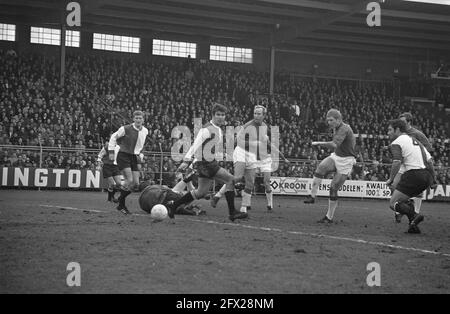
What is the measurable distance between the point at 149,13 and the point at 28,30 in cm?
783

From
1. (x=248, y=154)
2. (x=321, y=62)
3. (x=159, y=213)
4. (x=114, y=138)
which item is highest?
(x=321, y=62)

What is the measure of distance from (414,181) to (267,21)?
2879 centimetres

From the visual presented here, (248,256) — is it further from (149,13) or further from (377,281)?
(149,13)

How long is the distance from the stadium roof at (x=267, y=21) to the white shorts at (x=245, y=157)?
20.3 metres

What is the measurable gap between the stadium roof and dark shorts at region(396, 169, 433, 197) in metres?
23.3

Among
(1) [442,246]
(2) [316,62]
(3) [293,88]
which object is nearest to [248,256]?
(1) [442,246]

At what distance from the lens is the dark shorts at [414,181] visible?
36.4 ft

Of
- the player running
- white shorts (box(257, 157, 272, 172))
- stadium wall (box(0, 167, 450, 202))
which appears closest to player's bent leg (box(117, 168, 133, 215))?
the player running

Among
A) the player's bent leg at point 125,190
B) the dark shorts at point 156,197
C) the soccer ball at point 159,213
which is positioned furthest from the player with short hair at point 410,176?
the player's bent leg at point 125,190

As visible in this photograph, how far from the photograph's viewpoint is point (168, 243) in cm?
847

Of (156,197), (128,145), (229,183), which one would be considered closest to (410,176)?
(229,183)

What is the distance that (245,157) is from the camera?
46.1 feet

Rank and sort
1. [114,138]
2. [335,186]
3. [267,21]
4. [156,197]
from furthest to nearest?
[267,21] < [114,138] < [156,197] < [335,186]

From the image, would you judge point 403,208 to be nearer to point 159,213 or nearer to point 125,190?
point 159,213
